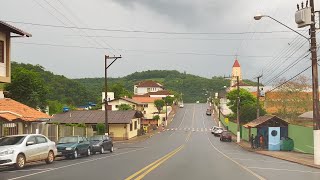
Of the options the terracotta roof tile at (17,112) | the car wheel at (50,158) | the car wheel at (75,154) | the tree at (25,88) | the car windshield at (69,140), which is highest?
the tree at (25,88)

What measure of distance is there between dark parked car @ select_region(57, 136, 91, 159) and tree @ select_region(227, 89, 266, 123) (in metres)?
58.5

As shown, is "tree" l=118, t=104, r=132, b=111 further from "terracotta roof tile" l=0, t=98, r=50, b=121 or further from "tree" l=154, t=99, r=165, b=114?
"terracotta roof tile" l=0, t=98, r=50, b=121

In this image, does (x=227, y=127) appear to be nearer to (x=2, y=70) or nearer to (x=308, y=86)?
(x=308, y=86)

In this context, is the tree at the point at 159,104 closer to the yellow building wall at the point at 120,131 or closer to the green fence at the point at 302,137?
the yellow building wall at the point at 120,131

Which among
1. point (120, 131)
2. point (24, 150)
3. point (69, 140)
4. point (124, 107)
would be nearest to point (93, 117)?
point (120, 131)

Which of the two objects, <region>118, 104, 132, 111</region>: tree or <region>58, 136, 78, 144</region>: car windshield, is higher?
<region>118, 104, 132, 111</region>: tree

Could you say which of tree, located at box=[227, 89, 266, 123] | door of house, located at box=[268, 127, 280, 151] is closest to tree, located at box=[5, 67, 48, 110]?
door of house, located at box=[268, 127, 280, 151]

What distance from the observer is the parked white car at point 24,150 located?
20306 millimetres

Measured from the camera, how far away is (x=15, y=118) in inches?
1157

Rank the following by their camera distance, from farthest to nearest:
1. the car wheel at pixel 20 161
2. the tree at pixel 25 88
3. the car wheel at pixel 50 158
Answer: the tree at pixel 25 88 → the car wheel at pixel 50 158 → the car wheel at pixel 20 161

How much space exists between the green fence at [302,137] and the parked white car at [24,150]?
18982 millimetres

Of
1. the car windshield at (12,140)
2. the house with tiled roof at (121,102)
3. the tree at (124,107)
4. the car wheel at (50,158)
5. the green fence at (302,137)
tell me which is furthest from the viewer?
the house with tiled roof at (121,102)

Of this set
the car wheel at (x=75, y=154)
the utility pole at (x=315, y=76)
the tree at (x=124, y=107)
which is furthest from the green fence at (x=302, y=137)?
the tree at (x=124, y=107)

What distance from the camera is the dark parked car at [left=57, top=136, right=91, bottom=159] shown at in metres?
29.1
